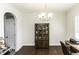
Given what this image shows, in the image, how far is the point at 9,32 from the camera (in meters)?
2.56

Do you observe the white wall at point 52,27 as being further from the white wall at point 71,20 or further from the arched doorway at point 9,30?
the arched doorway at point 9,30

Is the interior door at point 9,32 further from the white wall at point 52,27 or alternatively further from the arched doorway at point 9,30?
the white wall at point 52,27

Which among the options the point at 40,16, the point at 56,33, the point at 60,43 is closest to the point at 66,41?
the point at 60,43

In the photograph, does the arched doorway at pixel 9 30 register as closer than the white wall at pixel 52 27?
Yes

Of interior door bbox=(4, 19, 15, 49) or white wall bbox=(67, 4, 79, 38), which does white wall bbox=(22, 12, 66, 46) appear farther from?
interior door bbox=(4, 19, 15, 49)

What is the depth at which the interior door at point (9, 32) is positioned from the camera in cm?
245

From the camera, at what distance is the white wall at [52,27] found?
2621 millimetres

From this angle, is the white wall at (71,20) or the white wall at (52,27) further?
the white wall at (52,27)

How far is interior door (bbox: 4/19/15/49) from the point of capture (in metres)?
2.45

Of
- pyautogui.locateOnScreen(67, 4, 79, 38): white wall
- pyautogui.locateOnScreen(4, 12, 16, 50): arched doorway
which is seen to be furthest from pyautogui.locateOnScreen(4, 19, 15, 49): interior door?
pyautogui.locateOnScreen(67, 4, 79, 38): white wall

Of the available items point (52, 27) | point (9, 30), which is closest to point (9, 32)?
point (9, 30)

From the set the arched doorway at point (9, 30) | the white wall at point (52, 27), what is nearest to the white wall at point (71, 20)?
the white wall at point (52, 27)

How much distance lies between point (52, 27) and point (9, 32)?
102 cm
